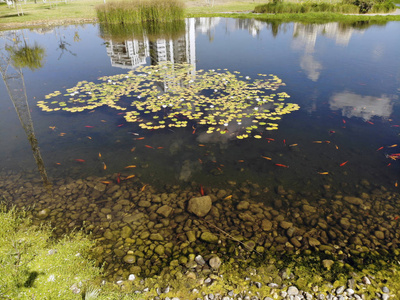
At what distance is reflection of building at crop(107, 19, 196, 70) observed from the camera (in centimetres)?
1161

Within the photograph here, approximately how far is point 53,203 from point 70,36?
1740 centimetres

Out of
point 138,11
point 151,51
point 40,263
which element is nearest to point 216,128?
point 40,263

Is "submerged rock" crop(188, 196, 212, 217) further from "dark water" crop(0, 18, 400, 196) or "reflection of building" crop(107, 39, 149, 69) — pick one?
"reflection of building" crop(107, 39, 149, 69)

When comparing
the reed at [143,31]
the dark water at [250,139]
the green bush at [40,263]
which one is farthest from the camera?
the reed at [143,31]

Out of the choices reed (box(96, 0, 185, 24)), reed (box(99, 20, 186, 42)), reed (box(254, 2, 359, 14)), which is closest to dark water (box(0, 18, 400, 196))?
reed (box(99, 20, 186, 42))

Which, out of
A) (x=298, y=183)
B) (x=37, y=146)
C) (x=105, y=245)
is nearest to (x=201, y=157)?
(x=298, y=183)

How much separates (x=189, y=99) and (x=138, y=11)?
15.6 metres

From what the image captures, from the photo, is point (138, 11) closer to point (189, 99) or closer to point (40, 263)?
point (189, 99)

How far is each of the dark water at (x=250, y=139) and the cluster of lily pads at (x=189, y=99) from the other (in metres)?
0.32

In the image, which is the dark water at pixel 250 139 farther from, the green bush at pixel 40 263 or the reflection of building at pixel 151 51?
the green bush at pixel 40 263

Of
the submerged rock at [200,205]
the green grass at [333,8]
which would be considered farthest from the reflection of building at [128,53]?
the green grass at [333,8]

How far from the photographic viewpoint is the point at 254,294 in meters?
2.75

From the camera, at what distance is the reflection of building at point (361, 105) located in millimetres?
6719

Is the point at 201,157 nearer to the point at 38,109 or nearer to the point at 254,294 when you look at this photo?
the point at 254,294
